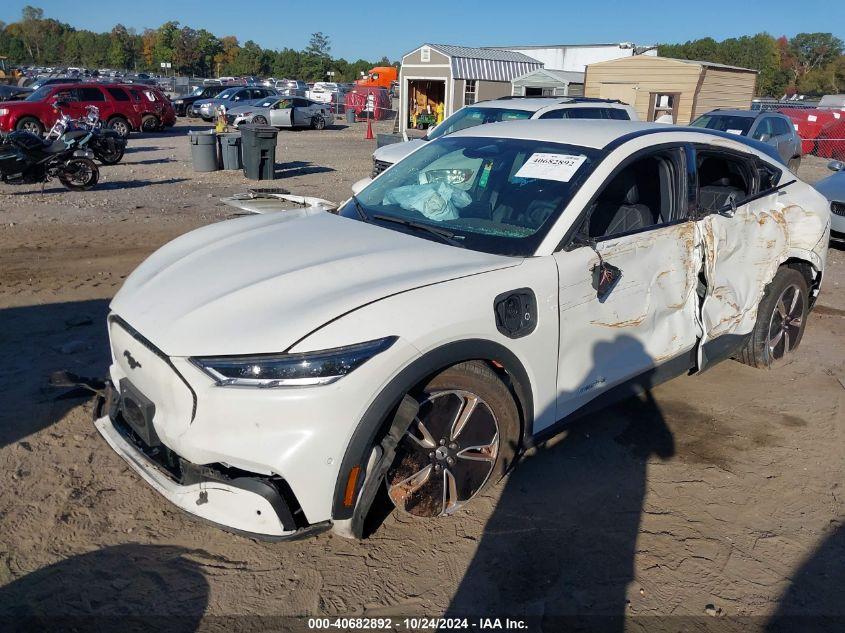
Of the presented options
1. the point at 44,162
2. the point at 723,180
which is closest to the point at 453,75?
the point at 44,162

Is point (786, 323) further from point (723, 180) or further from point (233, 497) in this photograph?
point (233, 497)

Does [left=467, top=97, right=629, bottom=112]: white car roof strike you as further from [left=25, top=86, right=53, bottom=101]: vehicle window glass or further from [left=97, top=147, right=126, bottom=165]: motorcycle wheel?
[left=25, top=86, right=53, bottom=101]: vehicle window glass

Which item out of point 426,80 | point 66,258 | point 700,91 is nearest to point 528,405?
point 66,258

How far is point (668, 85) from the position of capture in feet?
75.6

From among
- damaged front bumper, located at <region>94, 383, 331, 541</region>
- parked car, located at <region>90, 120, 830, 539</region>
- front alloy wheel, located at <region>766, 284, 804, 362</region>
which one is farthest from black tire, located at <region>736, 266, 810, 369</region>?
damaged front bumper, located at <region>94, 383, 331, 541</region>

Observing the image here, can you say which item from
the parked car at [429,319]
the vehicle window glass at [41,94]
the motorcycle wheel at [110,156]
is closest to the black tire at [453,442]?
the parked car at [429,319]

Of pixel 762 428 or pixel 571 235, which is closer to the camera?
pixel 571 235

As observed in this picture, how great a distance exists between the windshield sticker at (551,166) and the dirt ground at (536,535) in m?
1.54

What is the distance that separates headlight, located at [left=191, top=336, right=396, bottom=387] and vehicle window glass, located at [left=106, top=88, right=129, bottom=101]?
22.0 m

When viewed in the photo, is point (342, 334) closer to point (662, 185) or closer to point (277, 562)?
point (277, 562)

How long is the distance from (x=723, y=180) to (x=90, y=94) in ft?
67.6

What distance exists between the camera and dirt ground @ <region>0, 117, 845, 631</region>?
2.72 meters

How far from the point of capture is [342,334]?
259 cm

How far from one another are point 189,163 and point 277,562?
14.8m
